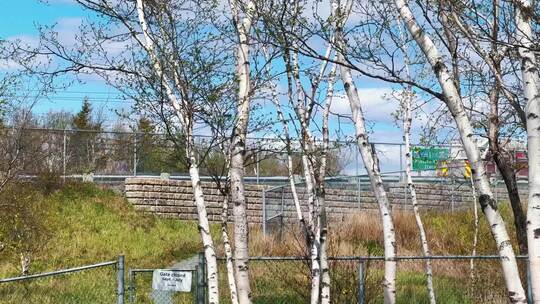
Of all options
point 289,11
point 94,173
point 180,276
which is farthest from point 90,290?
point 94,173

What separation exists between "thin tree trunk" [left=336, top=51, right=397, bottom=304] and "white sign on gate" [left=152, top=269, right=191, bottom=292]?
229 cm

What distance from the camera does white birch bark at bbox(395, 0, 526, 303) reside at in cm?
593

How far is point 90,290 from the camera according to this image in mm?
13938

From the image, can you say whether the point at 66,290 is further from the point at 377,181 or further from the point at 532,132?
the point at 532,132

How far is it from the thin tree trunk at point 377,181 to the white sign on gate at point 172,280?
7.51ft

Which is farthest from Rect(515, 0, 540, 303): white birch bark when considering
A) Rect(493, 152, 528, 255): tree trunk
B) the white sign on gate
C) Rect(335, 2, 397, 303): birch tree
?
the white sign on gate

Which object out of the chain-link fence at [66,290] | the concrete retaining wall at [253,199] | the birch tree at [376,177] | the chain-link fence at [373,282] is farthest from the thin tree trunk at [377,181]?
the concrete retaining wall at [253,199]

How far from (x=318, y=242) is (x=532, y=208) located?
3753 mm

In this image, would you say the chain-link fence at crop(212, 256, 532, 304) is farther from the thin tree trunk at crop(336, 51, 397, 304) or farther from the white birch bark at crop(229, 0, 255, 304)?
the white birch bark at crop(229, 0, 255, 304)

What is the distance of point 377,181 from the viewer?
9.09 metres

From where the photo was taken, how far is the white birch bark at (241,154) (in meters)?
8.35

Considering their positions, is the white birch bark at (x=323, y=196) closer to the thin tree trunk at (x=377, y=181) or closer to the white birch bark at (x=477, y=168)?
the thin tree trunk at (x=377, y=181)

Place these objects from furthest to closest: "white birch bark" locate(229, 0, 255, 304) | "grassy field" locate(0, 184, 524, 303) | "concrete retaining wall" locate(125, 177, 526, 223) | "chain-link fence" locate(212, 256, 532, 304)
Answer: "concrete retaining wall" locate(125, 177, 526, 223) → "grassy field" locate(0, 184, 524, 303) → "chain-link fence" locate(212, 256, 532, 304) → "white birch bark" locate(229, 0, 255, 304)

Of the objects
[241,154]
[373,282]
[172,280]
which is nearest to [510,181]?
[373,282]
